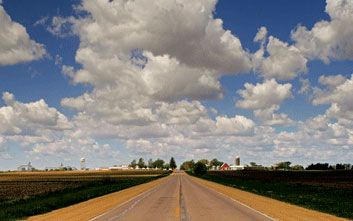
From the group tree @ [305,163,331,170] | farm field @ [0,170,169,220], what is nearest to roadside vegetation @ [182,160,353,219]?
farm field @ [0,170,169,220]

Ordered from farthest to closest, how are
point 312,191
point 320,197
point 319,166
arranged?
point 319,166 → point 312,191 → point 320,197

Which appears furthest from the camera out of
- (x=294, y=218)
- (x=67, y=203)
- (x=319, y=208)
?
(x=67, y=203)

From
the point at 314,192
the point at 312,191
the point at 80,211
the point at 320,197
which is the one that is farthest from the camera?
the point at 312,191

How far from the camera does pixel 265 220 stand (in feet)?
68.5

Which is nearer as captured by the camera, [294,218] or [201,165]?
[294,218]

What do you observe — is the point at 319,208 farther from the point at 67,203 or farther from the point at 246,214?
the point at 67,203

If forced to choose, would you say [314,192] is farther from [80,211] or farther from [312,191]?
[80,211]

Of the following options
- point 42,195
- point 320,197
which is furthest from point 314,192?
point 42,195

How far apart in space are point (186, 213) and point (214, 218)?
8.93 ft

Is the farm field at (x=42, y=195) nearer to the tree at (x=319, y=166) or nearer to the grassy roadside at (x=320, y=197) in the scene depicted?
the grassy roadside at (x=320, y=197)

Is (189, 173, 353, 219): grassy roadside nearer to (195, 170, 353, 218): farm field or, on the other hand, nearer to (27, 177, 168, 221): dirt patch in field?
(195, 170, 353, 218): farm field

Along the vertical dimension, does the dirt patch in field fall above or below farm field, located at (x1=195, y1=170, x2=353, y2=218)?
below

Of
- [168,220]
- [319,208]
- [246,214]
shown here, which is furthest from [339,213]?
[168,220]

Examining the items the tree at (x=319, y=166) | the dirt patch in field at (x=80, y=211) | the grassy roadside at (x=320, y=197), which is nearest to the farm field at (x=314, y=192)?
the grassy roadside at (x=320, y=197)
